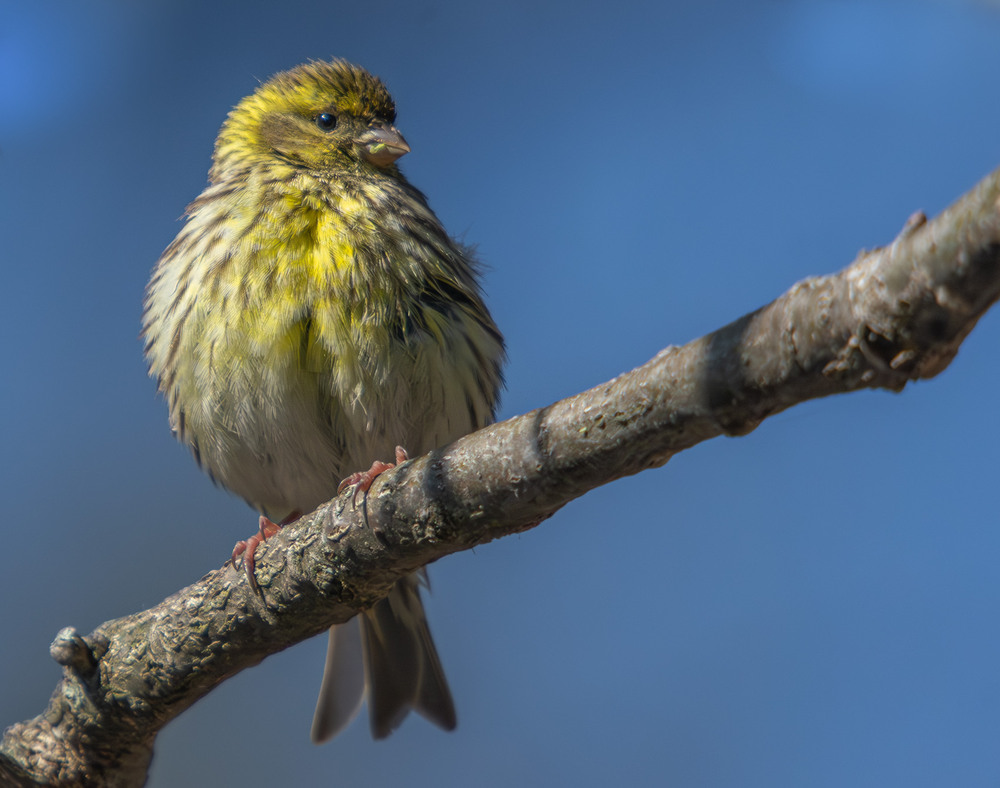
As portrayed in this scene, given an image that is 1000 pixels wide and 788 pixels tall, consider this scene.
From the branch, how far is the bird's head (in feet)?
5.25

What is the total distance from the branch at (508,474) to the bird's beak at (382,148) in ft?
5.26

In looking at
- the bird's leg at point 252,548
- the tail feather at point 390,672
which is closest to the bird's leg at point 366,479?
the bird's leg at point 252,548

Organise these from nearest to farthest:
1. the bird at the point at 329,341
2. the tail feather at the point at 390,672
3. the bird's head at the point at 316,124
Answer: the bird at the point at 329,341 < the tail feather at the point at 390,672 < the bird's head at the point at 316,124

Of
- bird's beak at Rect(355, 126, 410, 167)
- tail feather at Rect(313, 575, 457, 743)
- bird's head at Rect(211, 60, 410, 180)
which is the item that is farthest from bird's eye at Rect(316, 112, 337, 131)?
tail feather at Rect(313, 575, 457, 743)

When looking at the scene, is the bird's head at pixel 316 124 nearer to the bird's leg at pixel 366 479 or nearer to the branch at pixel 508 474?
the bird's leg at pixel 366 479

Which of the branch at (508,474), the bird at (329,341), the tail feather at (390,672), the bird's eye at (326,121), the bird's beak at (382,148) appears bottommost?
the branch at (508,474)

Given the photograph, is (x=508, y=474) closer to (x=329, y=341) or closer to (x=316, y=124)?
(x=329, y=341)

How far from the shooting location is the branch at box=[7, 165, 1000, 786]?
143 centimetres

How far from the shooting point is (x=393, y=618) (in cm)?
372

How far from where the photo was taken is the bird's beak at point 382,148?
3.64 metres

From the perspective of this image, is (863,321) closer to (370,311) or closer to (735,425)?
(735,425)

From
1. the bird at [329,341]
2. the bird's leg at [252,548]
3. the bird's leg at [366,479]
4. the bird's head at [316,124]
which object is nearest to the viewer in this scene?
the bird's leg at [366,479]

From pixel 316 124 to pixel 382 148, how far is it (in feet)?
0.95

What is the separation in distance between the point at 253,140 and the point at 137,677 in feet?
6.65
